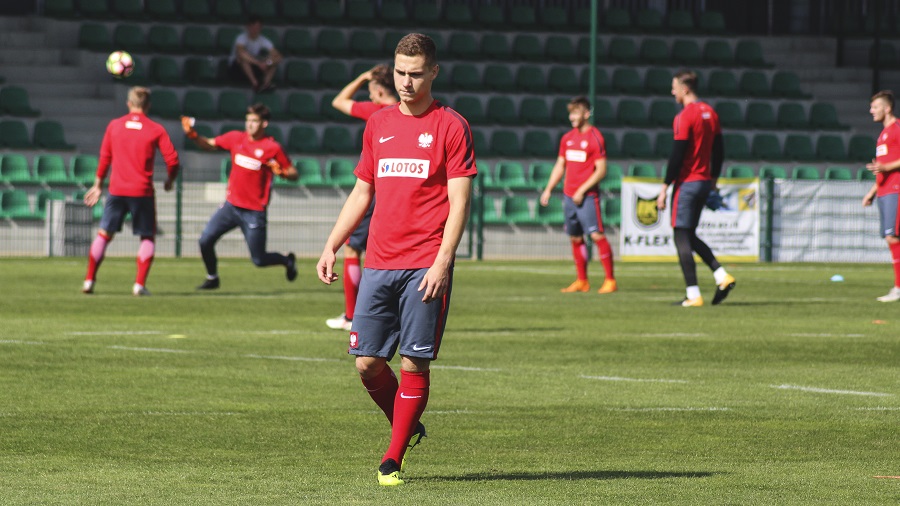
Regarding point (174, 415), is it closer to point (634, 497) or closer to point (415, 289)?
point (415, 289)

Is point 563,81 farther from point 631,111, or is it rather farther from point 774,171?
point 774,171

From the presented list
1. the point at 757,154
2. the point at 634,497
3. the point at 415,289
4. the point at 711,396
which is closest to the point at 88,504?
the point at 415,289

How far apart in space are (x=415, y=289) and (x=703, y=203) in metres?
10.6

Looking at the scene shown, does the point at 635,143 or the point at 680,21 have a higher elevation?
the point at 680,21

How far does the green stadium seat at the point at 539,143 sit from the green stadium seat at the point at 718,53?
598cm

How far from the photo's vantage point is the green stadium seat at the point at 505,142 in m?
31.8

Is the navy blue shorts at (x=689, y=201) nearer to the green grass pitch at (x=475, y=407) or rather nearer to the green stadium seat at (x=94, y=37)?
the green grass pitch at (x=475, y=407)

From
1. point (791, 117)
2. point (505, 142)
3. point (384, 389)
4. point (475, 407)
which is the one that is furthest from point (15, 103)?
point (384, 389)

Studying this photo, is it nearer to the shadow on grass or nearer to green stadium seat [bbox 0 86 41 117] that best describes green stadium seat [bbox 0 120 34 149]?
green stadium seat [bbox 0 86 41 117]

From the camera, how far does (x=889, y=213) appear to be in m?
17.5

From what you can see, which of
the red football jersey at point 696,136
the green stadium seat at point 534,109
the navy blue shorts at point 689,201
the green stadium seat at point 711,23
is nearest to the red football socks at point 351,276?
the navy blue shorts at point 689,201

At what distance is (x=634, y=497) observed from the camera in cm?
595

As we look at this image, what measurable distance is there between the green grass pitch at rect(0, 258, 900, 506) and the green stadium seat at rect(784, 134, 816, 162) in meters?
17.4

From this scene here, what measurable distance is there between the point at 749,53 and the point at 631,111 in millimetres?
4696
